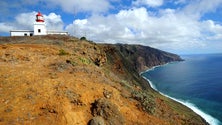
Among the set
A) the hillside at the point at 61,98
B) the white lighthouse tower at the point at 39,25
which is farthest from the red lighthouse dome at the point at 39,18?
the hillside at the point at 61,98

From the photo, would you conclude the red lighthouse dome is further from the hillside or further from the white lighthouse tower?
the hillside

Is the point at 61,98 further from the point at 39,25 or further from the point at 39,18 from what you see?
the point at 39,18

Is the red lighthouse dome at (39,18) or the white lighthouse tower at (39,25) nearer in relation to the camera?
the red lighthouse dome at (39,18)

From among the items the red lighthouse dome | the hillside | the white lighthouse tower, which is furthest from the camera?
the white lighthouse tower

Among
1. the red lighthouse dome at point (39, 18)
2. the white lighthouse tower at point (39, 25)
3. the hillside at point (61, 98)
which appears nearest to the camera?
the hillside at point (61, 98)

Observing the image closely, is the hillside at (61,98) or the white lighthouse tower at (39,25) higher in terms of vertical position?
the white lighthouse tower at (39,25)

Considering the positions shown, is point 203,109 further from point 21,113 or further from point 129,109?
point 21,113

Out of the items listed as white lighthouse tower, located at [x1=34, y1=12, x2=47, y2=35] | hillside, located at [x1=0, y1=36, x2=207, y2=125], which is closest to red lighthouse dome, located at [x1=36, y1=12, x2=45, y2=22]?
white lighthouse tower, located at [x1=34, y1=12, x2=47, y2=35]

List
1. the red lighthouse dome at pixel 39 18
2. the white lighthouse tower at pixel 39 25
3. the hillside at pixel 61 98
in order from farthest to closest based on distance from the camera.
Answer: the white lighthouse tower at pixel 39 25 → the red lighthouse dome at pixel 39 18 → the hillside at pixel 61 98

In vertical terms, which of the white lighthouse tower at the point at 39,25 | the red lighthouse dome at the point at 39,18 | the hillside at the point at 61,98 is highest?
the red lighthouse dome at the point at 39,18

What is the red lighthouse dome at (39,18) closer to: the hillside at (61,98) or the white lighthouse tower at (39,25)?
the white lighthouse tower at (39,25)

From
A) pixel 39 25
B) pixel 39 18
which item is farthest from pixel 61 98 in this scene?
pixel 39 18
